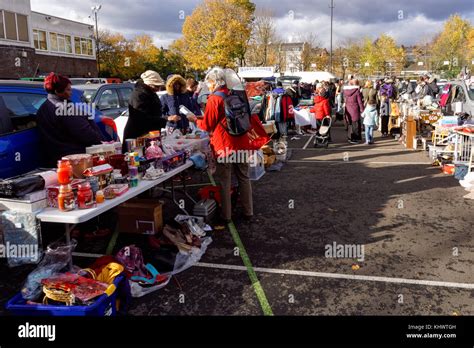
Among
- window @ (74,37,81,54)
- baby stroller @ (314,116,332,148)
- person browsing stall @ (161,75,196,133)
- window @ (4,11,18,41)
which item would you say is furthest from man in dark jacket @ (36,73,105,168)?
window @ (74,37,81,54)

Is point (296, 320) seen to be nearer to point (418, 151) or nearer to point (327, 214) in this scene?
point (327, 214)

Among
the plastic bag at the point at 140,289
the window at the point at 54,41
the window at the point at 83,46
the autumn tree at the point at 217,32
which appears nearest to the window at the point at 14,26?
the window at the point at 54,41

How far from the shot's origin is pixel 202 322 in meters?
3.27

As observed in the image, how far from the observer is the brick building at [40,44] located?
29.1m

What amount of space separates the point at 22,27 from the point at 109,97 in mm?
26262

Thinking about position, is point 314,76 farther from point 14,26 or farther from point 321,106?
point 14,26

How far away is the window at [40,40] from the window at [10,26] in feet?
20.4

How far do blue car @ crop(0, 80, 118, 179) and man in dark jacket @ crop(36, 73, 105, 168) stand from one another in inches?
11.8

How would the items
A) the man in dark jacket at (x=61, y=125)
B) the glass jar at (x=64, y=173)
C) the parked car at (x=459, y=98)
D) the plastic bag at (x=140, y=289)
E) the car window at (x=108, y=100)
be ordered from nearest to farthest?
the glass jar at (x=64, y=173), the plastic bag at (x=140, y=289), the man in dark jacket at (x=61, y=125), the car window at (x=108, y=100), the parked car at (x=459, y=98)

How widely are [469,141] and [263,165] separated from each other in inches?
163

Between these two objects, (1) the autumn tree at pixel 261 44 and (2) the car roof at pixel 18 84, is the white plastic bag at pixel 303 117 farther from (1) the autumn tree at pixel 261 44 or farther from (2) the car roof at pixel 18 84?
(1) the autumn tree at pixel 261 44

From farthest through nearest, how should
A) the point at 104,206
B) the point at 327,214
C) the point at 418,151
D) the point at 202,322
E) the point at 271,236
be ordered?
1. the point at 418,151
2. the point at 327,214
3. the point at 271,236
4. the point at 104,206
5. the point at 202,322

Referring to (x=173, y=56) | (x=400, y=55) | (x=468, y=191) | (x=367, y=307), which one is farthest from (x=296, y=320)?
(x=400, y=55)

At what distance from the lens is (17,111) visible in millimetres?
4824
